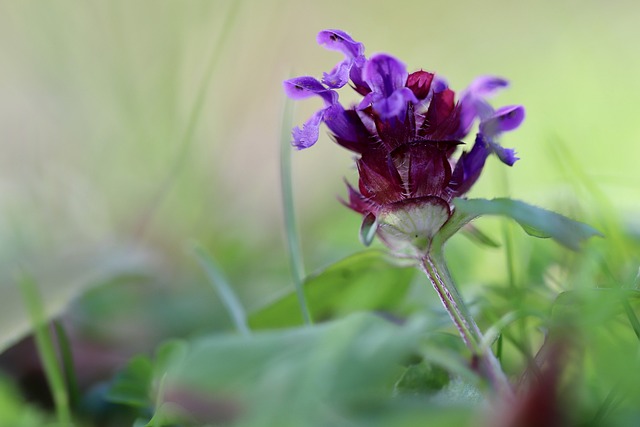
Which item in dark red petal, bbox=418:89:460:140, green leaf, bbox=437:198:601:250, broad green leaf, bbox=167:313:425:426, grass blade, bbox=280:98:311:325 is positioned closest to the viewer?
broad green leaf, bbox=167:313:425:426

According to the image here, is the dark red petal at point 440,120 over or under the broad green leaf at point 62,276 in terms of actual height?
over

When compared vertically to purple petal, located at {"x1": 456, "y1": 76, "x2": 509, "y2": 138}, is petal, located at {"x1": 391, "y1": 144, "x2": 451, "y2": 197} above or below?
below

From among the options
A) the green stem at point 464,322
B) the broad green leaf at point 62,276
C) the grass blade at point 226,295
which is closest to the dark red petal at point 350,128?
the green stem at point 464,322

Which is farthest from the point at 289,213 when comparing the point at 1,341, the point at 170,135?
the point at 170,135

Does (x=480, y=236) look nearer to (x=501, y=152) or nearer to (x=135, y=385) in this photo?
(x=501, y=152)

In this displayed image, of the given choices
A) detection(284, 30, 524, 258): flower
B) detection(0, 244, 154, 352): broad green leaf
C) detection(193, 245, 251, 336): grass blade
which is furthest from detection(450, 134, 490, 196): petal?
detection(0, 244, 154, 352): broad green leaf

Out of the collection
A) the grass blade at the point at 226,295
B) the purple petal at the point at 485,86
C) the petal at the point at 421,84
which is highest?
the petal at the point at 421,84

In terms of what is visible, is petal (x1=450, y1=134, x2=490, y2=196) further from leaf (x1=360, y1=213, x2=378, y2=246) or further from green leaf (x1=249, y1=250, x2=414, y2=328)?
green leaf (x1=249, y1=250, x2=414, y2=328)

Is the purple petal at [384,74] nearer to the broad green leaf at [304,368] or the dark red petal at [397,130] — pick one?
the dark red petal at [397,130]

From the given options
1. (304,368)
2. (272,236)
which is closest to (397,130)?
(304,368)
